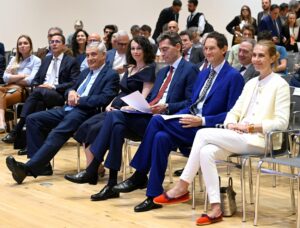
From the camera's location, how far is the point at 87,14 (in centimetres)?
1241

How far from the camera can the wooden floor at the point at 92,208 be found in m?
4.36

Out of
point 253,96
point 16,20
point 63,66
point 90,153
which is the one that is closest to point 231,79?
point 253,96

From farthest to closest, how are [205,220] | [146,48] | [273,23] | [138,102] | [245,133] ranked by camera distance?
1. [273,23]
2. [146,48]
3. [138,102]
4. [245,133]
5. [205,220]

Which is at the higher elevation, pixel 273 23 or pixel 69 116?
pixel 273 23

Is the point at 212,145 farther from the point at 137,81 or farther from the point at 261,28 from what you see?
the point at 261,28

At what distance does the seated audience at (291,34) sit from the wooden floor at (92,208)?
4248mm

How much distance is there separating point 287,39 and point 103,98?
15.7 feet

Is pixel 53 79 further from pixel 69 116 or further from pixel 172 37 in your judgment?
pixel 172 37

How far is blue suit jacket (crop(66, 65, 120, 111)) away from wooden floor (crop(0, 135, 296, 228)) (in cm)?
67

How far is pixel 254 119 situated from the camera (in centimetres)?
446

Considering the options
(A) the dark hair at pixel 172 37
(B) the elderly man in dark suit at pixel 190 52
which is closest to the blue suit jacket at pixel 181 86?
(A) the dark hair at pixel 172 37

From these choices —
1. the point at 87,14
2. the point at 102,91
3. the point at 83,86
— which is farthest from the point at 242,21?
the point at 102,91

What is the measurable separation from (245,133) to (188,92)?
81 cm

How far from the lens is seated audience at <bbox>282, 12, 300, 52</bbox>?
9500 mm
